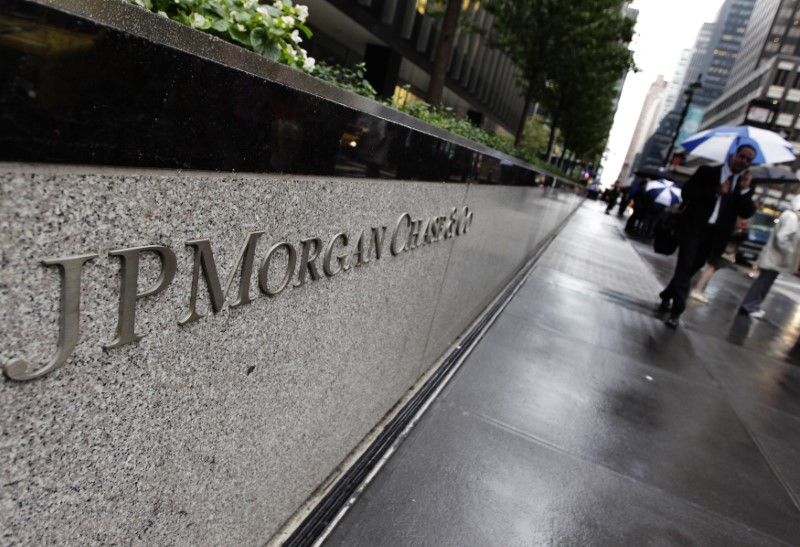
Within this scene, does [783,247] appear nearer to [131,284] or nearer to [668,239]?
[668,239]

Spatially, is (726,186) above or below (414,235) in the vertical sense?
above

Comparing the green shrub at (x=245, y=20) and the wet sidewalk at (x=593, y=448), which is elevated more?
the green shrub at (x=245, y=20)

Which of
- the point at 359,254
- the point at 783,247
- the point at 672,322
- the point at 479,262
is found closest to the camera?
the point at 359,254

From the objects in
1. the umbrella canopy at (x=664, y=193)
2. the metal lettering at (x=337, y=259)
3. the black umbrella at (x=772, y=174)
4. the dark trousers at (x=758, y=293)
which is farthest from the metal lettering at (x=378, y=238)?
the umbrella canopy at (x=664, y=193)

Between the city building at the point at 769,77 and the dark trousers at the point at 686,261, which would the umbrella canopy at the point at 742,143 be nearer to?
the dark trousers at the point at 686,261

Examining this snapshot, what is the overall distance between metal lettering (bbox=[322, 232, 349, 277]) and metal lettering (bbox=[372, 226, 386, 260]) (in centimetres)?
26

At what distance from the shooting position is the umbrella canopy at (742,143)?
8.14 metres

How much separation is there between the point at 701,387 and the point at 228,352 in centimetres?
500

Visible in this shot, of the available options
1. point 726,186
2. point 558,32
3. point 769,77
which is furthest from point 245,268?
point 769,77

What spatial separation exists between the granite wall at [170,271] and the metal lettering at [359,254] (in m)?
0.01

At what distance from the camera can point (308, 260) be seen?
176 centimetres

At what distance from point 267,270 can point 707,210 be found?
22.5 ft

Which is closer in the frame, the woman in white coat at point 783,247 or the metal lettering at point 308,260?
the metal lettering at point 308,260

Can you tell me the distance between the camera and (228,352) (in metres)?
1.49
